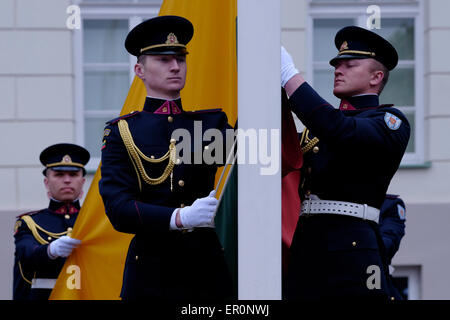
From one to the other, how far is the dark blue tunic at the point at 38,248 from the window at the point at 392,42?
3169 millimetres

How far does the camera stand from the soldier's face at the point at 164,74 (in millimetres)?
4020

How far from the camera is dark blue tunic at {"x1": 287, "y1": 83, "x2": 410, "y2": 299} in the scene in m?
4.21

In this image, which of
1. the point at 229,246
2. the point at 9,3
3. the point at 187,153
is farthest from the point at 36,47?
the point at 229,246

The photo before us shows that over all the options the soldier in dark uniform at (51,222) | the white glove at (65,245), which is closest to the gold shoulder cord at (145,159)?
the white glove at (65,245)

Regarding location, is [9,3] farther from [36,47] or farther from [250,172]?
[250,172]

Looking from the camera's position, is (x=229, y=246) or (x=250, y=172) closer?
(x=250, y=172)

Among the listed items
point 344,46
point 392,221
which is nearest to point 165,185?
point 344,46

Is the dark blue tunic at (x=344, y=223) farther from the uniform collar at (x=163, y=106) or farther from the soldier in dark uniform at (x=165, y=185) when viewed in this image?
the uniform collar at (x=163, y=106)

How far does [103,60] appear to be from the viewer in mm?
9070

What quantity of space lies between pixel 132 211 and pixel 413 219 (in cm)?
507

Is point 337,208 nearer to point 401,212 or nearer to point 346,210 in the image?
point 346,210

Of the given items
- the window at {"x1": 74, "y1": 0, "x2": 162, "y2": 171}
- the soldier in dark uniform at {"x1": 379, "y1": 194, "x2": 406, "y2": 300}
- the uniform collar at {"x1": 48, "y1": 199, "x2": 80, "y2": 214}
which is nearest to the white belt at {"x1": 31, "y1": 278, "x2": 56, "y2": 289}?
the uniform collar at {"x1": 48, "y1": 199, "x2": 80, "y2": 214}

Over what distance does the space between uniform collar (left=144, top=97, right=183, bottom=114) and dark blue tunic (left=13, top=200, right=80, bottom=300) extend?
232 centimetres
